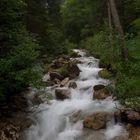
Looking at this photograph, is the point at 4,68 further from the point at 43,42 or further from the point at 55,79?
the point at 43,42

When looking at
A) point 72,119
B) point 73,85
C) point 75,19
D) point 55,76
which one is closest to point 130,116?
point 72,119

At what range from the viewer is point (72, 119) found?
14312 millimetres

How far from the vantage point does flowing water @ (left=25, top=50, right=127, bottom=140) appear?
13016mm

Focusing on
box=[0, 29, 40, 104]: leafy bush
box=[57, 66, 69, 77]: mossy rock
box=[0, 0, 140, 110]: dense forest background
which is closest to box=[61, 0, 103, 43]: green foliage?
box=[0, 0, 140, 110]: dense forest background

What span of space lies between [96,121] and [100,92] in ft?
10.5

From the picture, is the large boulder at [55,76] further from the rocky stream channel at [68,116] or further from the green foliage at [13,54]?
the green foliage at [13,54]

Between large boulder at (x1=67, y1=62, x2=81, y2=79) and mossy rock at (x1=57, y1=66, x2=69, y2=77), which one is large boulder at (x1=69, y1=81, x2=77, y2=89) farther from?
large boulder at (x1=67, y1=62, x2=81, y2=79)

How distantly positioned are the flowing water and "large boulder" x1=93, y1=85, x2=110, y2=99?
10.8 inches

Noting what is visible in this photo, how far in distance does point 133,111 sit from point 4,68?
5369 mm

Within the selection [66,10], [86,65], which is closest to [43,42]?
[86,65]

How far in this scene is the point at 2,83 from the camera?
13773 mm

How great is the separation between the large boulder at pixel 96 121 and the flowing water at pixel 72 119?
19 centimetres

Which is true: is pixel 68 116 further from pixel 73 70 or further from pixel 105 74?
pixel 73 70

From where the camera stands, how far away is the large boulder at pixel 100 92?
1605cm
